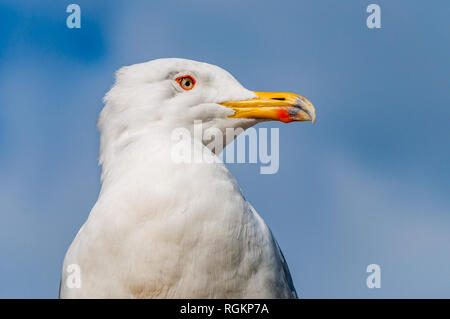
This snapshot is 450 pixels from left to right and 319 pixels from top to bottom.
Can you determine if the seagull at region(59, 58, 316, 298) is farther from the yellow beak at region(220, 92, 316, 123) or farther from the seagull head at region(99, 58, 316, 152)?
the yellow beak at region(220, 92, 316, 123)

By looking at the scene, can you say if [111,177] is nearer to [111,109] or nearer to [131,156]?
[131,156]

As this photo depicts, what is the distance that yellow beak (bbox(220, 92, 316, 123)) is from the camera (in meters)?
5.62

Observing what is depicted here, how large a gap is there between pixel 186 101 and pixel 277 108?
0.87 m

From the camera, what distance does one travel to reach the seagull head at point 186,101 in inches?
212

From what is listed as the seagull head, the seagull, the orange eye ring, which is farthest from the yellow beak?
the seagull

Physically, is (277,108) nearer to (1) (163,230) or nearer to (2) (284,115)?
(2) (284,115)

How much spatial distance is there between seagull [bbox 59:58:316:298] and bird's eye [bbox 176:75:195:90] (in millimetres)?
327

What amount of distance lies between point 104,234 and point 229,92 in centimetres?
194

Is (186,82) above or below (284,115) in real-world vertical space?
above

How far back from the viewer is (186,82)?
5.66m

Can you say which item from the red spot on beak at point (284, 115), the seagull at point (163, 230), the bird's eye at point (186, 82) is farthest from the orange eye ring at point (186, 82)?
the red spot on beak at point (284, 115)

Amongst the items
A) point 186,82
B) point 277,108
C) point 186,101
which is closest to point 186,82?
point 186,82

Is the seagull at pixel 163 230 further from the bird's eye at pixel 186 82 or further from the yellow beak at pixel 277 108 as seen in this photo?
the yellow beak at pixel 277 108
